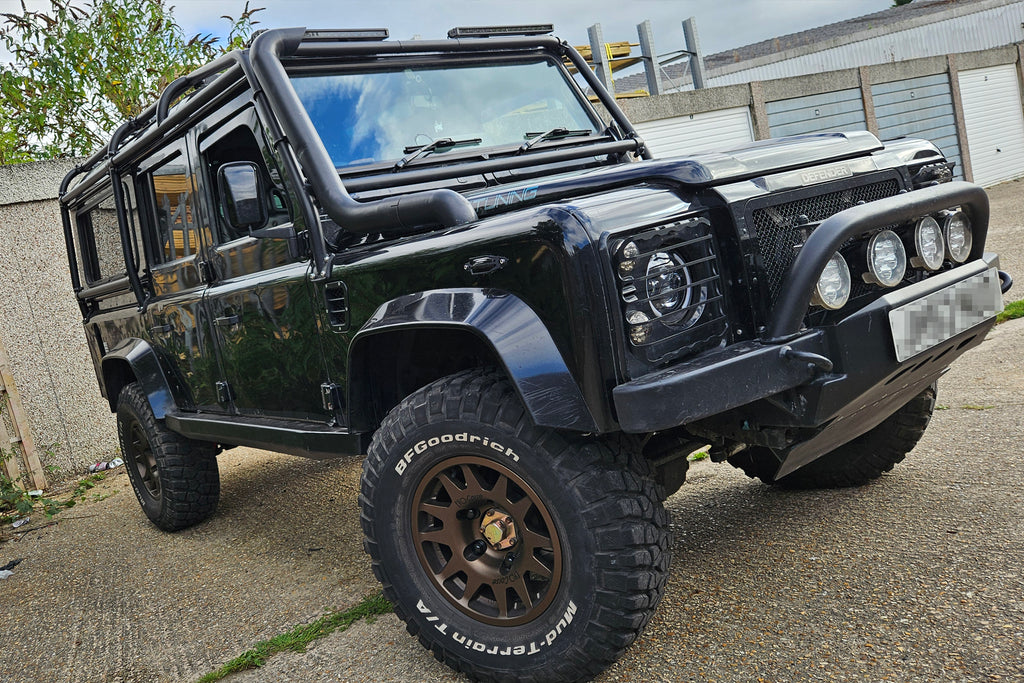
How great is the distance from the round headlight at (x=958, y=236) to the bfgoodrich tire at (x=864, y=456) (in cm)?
75

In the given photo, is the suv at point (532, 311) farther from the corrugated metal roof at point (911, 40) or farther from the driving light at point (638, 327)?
the corrugated metal roof at point (911, 40)

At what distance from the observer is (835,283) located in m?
2.32

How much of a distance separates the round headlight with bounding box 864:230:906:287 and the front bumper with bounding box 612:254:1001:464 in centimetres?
6

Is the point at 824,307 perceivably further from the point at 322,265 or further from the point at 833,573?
the point at 322,265

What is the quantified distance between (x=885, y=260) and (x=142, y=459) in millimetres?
4202

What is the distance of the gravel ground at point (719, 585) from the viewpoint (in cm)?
244

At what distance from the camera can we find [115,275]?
4.80 metres

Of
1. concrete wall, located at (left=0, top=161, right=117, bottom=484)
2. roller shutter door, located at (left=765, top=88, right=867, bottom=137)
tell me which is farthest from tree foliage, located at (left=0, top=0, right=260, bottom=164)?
roller shutter door, located at (left=765, top=88, right=867, bottom=137)

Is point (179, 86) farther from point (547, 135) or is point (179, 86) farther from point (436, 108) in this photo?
point (547, 135)

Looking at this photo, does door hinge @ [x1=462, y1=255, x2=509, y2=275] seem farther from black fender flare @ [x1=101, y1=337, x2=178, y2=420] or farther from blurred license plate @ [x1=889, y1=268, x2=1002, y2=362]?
black fender flare @ [x1=101, y1=337, x2=178, y2=420]

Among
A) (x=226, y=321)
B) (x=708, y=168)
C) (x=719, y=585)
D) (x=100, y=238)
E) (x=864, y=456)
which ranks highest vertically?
(x=100, y=238)

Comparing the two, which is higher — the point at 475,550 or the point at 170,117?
the point at 170,117

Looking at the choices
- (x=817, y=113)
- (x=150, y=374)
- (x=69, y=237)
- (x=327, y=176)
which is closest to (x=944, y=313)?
(x=327, y=176)

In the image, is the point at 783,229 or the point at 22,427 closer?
the point at 783,229
